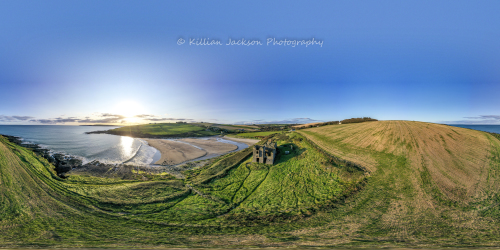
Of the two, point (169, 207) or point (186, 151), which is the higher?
point (169, 207)

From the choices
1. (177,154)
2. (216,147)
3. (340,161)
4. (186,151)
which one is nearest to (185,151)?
(186,151)

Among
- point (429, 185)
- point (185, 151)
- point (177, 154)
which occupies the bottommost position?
point (177, 154)

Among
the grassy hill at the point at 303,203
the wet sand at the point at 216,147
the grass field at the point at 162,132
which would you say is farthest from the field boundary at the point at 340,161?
the grass field at the point at 162,132

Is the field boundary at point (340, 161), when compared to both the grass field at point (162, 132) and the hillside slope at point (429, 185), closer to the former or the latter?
the hillside slope at point (429, 185)

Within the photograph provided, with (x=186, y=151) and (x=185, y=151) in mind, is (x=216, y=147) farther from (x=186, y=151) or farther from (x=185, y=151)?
(x=185, y=151)

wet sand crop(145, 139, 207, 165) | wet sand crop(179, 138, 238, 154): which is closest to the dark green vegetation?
wet sand crop(145, 139, 207, 165)

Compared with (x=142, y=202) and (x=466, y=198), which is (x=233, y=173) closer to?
(x=142, y=202)
